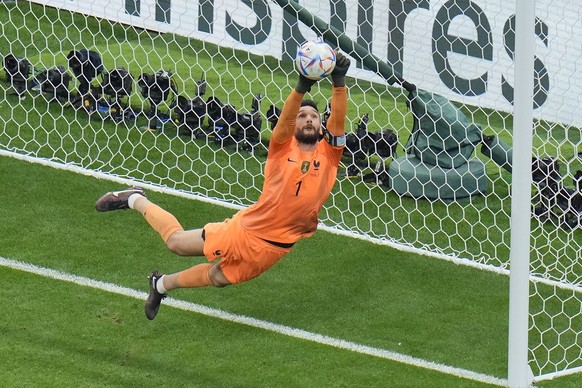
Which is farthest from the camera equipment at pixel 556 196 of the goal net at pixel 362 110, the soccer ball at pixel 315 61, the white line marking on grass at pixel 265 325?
the soccer ball at pixel 315 61

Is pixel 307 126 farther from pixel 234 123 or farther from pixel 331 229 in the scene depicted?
pixel 234 123

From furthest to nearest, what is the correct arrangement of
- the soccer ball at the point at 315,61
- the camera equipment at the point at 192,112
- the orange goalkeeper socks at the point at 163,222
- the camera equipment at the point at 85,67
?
1. the camera equipment at the point at 85,67
2. the camera equipment at the point at 192,112
3. the orange goalkeeper socks at the point at 163,222
4. the soccer ball at the point at 315,61

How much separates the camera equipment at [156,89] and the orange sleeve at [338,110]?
10.3 ft

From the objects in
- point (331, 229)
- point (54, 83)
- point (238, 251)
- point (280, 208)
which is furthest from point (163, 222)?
point (54, 83)

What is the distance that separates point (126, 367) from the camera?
7.14m

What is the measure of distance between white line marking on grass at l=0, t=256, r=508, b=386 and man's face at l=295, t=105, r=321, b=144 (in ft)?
4.06

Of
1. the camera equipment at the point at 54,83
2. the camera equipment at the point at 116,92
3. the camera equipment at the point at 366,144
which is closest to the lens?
the camera equipment at the point at 366,144

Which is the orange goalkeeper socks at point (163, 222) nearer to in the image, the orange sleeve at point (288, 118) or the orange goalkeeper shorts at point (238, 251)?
the orange goalkeeper shorts at point (238, 251)

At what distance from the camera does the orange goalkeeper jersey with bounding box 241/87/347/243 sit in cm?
723

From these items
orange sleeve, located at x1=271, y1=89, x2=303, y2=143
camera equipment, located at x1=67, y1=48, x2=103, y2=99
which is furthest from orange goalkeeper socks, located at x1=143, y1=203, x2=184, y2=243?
camera equipment, located at x1=67, y1=48, x2=103, y2=99

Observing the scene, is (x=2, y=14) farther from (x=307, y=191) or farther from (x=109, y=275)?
(x=307, y=191)

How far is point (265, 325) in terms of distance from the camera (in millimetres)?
7789

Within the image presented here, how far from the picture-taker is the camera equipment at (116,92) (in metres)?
10.2

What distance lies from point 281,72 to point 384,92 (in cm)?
95
